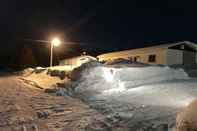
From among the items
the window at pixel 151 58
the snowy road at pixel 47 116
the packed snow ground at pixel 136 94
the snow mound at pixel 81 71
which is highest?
the window at pixel 151 58

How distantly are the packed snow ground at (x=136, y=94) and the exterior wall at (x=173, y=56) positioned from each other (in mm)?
8975

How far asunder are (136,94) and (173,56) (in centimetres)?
1835

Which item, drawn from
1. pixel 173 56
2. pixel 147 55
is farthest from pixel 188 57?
pixel 147 55

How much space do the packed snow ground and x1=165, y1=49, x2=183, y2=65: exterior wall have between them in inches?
353

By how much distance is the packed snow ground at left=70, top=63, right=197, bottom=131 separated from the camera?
870 cm

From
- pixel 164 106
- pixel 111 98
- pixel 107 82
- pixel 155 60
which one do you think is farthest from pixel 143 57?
pixel 164 106

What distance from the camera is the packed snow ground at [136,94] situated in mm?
8703

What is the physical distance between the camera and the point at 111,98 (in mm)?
13125

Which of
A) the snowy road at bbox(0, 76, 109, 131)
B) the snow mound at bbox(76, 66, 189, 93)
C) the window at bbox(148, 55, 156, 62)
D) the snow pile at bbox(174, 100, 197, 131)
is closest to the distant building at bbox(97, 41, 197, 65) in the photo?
the window at bbox(148, 55, 156, 62)

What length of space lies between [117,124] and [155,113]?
1.78m

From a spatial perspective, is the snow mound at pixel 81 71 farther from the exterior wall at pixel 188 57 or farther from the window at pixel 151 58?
the exterior wall at pixel 188 57

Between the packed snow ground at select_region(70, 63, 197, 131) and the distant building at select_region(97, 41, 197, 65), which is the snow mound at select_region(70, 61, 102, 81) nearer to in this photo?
the packed snow ground at select_region(70, 63, 197, 131)

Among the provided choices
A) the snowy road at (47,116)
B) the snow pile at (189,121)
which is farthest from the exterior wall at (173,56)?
the snow pile at (189,121)

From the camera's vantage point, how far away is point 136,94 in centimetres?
1394
